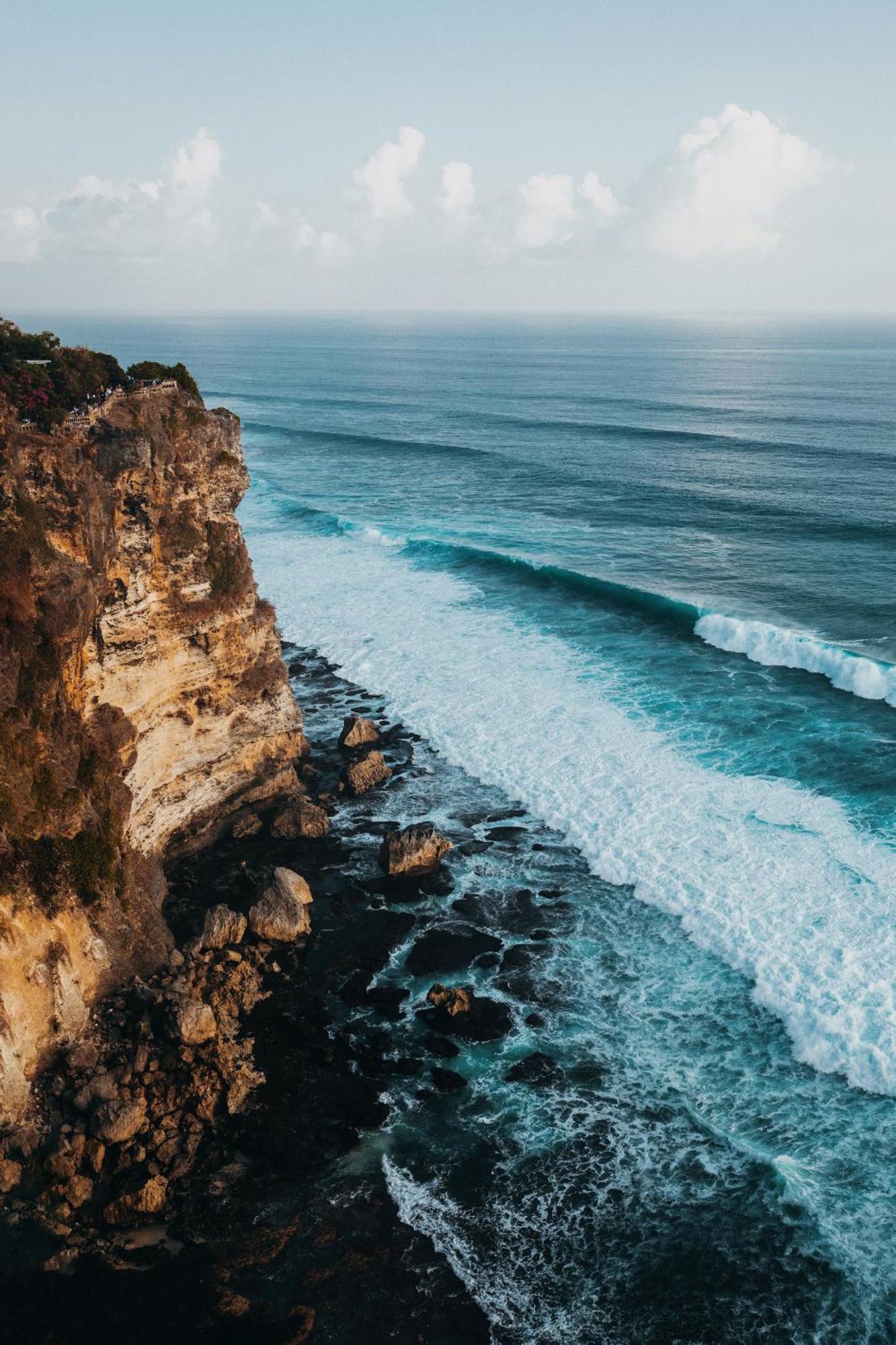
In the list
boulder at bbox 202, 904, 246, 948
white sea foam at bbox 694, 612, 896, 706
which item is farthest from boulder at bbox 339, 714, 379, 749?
white sea foam at bbox 694, 612, 896, 706

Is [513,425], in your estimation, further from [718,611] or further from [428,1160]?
[428,1160]

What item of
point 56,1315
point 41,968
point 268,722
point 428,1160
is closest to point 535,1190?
point 428,1160

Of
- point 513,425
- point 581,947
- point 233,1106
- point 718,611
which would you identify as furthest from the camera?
point 513,425

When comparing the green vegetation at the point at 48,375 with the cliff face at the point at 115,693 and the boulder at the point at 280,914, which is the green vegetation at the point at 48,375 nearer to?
the cliff face at the point at 115,693

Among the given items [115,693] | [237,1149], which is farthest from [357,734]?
[237,1149]

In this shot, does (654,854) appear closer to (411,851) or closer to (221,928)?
(411,851)

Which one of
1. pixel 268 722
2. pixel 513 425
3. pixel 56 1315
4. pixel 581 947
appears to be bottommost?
pixel 56 1315

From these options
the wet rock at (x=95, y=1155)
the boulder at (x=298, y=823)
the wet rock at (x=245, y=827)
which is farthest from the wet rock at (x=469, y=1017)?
the wet rock at (x=245, y=827)
